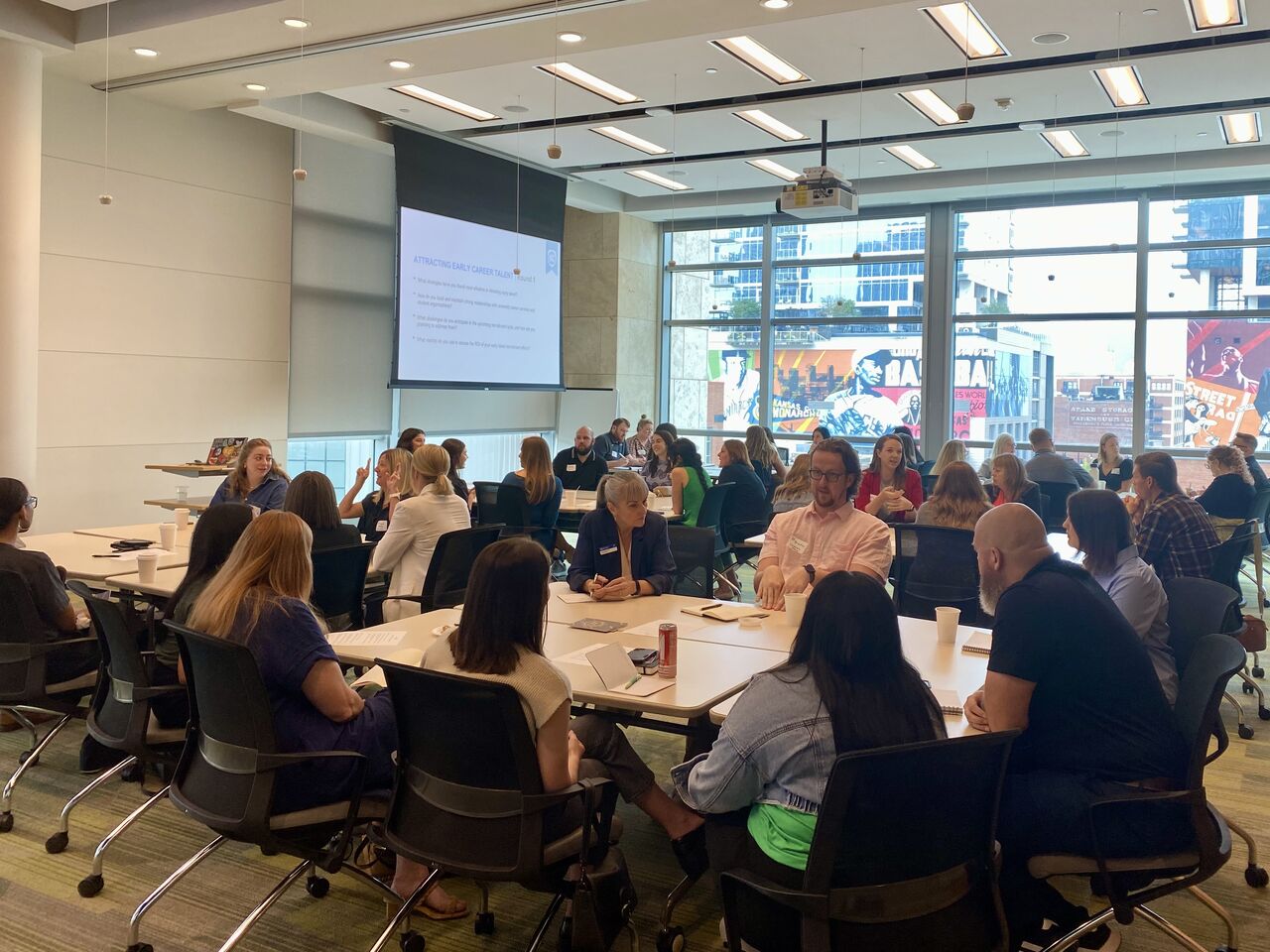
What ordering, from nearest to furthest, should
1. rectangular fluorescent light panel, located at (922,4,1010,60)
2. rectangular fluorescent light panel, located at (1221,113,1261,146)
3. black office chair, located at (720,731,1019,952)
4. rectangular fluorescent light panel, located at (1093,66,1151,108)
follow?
black office chair, located at (720,731,1019,952) → rectangular fluorescent light panel, located at (922,4,1010,60) → rectangular fluorescent light panel, located at (1093,66,1151,108) → rectangular fluorescent light panel, located at (1221,113,1261,146)

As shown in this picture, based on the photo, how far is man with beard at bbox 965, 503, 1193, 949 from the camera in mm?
2562

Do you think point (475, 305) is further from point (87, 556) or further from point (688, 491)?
point (87, 556)

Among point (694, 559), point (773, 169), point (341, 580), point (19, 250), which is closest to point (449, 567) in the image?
point (341, 580)

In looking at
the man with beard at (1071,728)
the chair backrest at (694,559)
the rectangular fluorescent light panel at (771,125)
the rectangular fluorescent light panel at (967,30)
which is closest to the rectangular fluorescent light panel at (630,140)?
the rectangular fluorescent light panel at (771,125)

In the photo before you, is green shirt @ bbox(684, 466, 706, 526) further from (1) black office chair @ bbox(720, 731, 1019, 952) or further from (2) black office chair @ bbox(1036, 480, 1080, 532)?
(1) black office chair @ bbox(720, 731, 1019, 952)

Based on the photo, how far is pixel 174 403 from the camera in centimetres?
902

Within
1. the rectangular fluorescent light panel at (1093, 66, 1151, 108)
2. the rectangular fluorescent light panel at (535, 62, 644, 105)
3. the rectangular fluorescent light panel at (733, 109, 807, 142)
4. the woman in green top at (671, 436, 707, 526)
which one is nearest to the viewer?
the woman in green top at (671, 436, 707, 526)

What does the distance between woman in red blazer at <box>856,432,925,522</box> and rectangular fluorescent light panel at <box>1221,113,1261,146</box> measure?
4.79 meters

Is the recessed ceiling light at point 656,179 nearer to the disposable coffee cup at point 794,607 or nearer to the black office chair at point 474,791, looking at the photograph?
the disposable coffee cup at point 794,607

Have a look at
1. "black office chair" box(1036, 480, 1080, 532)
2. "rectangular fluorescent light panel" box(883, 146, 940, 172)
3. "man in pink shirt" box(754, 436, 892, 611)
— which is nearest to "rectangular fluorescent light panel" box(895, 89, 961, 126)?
"rectangular fluorescent light panel" box(883, 146, 940, 172)

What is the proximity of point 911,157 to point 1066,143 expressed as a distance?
1468 millimetres

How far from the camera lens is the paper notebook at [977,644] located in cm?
360

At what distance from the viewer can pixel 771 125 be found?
9.79 m

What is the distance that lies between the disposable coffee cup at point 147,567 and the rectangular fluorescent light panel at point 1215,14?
22.0 ft
